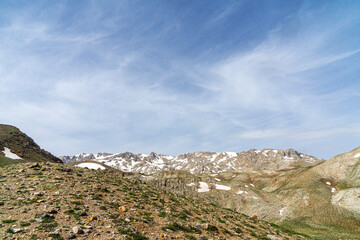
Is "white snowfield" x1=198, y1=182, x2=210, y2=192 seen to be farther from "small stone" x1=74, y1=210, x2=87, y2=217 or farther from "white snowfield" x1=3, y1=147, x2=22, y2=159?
"small stone" x1=74, y1=210, x2=87, y2=217

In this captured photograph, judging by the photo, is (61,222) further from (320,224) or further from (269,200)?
(269,200)

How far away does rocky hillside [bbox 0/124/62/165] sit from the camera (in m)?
76.6

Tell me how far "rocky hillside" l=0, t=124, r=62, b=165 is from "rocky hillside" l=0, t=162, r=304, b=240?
208ft

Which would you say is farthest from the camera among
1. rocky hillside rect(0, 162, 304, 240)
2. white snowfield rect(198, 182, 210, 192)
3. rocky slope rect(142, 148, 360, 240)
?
white snowfield rect(198, 182, 210, 192)

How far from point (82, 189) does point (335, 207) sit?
8140 centimetres

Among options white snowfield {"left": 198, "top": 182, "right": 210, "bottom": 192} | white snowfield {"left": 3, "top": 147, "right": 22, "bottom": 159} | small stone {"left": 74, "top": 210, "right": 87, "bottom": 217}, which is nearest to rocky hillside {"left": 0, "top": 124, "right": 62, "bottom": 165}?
white snowfield {"left": 3, "top": 147, "right": 22, "bottom": 159}

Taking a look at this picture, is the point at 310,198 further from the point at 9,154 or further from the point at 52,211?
the point at 9,154

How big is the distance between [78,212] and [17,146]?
92.6 m

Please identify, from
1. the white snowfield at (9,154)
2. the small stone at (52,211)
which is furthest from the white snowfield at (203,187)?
the small stone at (52,211)

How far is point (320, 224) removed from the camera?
205 feet

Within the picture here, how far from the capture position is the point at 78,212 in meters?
17.6

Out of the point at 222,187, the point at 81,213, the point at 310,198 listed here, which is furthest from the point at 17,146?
the point at 310,198

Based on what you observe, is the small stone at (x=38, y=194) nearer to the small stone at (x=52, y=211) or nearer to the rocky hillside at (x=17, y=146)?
the small stone at (x=52, y=211)

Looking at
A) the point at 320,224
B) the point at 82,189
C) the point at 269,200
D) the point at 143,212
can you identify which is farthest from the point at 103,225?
the point at 269,200
